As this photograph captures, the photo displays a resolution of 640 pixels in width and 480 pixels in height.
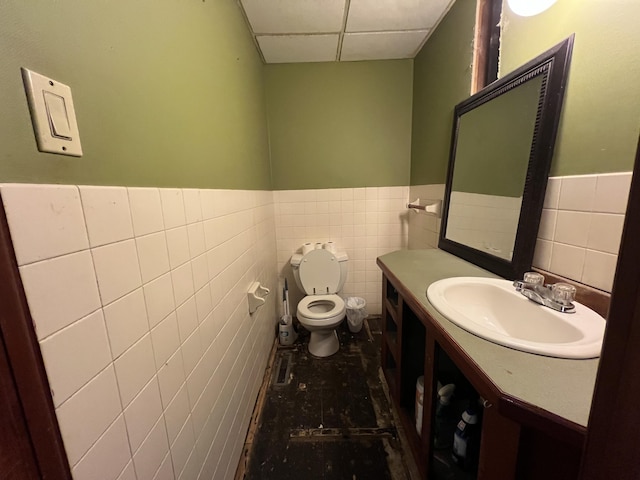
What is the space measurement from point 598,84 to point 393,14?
1247 millimetres

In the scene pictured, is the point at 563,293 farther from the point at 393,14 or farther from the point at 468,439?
the point at 393,14

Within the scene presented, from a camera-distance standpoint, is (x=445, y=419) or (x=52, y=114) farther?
(x=445, y=419)

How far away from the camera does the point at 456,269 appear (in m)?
1.24

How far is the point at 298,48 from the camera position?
6.13ft

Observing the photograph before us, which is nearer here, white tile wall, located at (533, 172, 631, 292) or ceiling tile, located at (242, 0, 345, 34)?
white tile wall, located at (533, 172, 631, 292)

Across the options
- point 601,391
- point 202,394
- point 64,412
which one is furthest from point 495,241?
point 64,412

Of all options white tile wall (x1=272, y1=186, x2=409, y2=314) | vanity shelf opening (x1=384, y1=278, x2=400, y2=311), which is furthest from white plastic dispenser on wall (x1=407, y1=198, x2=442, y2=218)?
vanity shelf opening (x1=384, y1=278, x2=400, y2=311)

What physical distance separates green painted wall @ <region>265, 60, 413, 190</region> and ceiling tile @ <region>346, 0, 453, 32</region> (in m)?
0.41

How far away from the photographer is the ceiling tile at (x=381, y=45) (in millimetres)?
1735

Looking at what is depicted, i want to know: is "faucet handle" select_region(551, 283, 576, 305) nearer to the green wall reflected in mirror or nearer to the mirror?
the mirror

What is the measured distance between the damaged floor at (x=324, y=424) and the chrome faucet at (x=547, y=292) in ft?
3.18

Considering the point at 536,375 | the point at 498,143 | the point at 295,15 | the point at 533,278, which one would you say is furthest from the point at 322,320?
the point at 295,15

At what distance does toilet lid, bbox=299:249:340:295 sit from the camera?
2104mm

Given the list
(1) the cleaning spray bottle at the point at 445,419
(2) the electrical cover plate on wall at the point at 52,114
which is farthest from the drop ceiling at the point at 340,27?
(1) the cleaning spray bottle at the point at 445,419
